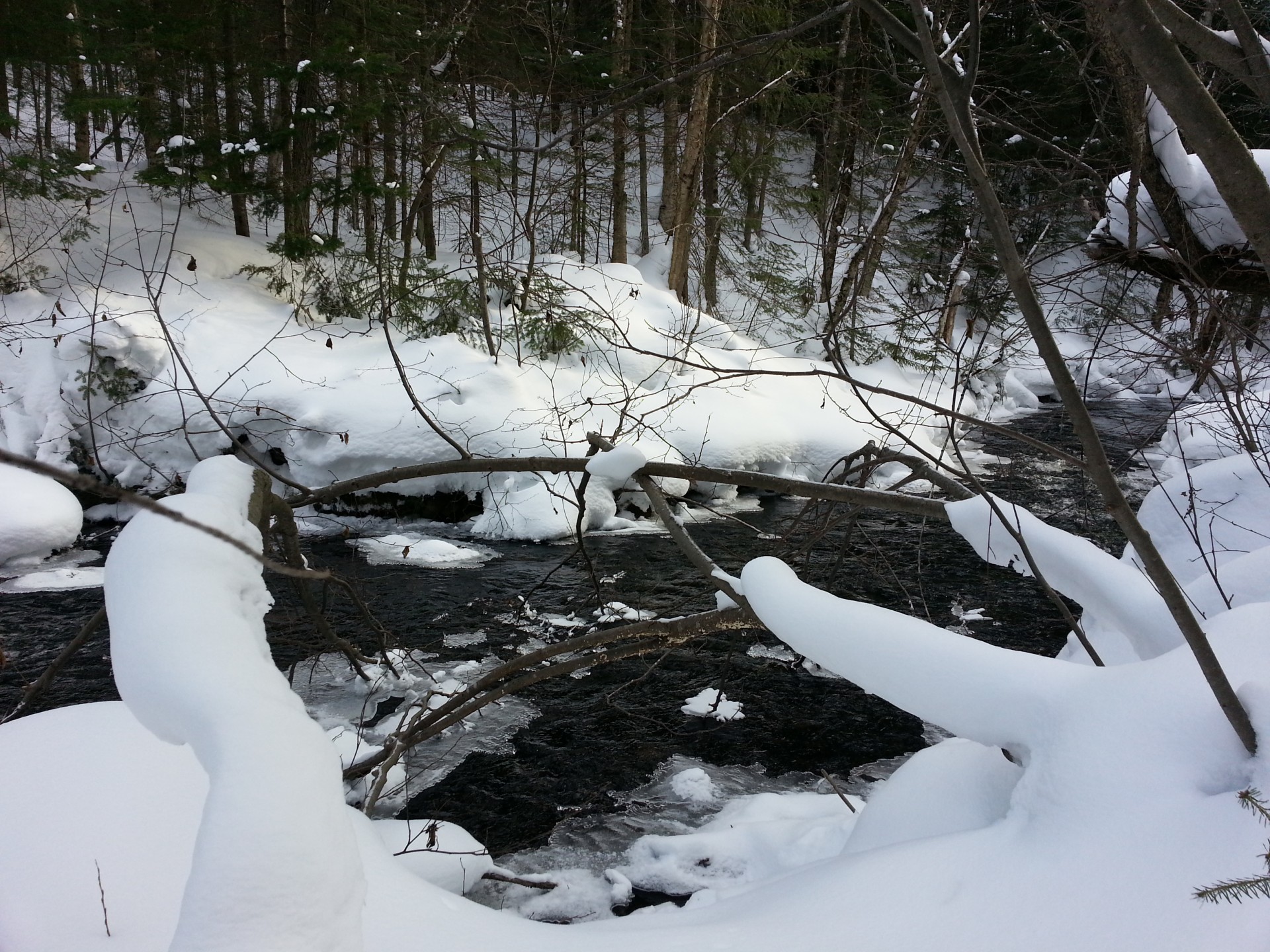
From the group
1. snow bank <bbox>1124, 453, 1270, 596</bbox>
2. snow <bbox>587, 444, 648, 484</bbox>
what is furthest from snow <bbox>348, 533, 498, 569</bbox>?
snow bank <bbox>1124, 453, 1270, 596</bbox>

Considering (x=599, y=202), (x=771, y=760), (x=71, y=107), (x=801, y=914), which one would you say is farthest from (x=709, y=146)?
(x=801, y=914)

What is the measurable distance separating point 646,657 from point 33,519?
5.89m

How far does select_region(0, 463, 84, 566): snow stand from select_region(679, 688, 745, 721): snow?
245 inches

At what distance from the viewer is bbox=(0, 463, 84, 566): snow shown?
7176 millimetres

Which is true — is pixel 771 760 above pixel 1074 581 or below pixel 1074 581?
below

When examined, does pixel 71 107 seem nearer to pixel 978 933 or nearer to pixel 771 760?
pixel 771 760

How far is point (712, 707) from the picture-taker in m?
5.41

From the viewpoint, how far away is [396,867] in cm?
232

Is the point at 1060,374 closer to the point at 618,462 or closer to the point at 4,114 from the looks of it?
the point at 618,462

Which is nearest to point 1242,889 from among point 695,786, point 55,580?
point 695,786

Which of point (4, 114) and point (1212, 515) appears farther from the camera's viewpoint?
point (4, 114)

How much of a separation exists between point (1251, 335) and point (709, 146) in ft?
38.9

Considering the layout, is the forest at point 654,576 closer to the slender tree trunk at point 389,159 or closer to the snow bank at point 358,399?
the snow bank at point 358,399

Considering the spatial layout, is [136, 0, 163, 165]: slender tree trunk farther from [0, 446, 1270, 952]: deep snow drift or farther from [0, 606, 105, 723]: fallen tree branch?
[0, 446, 1270, 952]: deep snow drift
